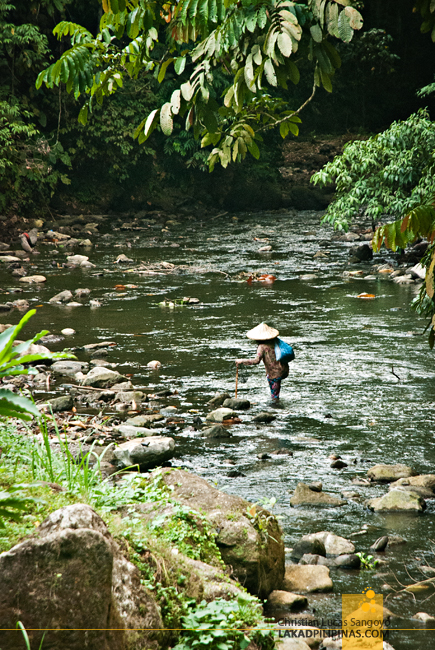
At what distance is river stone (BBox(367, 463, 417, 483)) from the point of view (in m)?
4.86

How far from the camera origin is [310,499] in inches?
179

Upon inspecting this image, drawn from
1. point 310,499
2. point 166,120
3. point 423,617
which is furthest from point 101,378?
point 423,617

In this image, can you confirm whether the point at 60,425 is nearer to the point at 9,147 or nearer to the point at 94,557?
the point at 94,557

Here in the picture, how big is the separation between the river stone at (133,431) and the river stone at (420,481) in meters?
2.16

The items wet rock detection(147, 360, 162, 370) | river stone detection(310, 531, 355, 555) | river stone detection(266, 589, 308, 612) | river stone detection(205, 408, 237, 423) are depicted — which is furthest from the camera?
wet rock detection(147, 360, 162, 370)

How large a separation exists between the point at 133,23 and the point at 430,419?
4.47m

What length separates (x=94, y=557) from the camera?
A: 211 cm

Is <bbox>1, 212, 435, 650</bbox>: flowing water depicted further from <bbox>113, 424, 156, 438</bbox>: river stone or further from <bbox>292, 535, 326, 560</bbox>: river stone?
<bbox>113, 424, 156, 438</bbox>: river stone

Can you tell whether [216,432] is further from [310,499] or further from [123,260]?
[123,260]

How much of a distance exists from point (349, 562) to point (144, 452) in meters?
1.95

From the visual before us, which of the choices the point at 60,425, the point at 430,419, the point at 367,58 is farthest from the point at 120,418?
the point at 367,58

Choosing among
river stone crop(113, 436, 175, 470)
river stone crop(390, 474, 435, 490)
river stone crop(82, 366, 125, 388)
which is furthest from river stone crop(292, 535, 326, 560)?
river stone crop(82, 366, 125, 388)

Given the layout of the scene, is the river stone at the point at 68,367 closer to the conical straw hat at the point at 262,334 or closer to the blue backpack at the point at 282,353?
the conical straw hat at the point at 262,334

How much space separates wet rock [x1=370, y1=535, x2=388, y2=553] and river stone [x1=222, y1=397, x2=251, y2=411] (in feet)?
9.07
